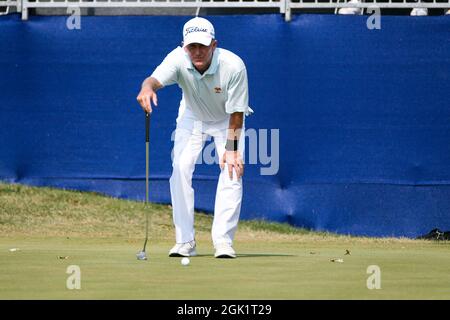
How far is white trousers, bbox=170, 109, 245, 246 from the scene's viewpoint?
1049 cm

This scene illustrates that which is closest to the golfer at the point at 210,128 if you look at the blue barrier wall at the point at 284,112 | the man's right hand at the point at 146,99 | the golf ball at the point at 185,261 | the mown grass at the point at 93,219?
the man's right hand at the point at 146,99

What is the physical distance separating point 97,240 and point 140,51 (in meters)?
2.97

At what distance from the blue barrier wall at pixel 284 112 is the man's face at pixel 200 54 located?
480 cm

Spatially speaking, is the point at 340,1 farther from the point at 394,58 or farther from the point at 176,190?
the point at 176,190

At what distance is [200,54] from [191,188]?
3.77ft

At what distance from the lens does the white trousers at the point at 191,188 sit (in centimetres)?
1049

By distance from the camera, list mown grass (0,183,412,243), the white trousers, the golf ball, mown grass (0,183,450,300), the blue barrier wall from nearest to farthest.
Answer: mown grass (0,183,450,300)
the golf ball
the white trousers
mown grass (0,183,412,243)
the blue barrier wall

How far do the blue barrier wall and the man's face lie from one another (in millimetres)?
4797

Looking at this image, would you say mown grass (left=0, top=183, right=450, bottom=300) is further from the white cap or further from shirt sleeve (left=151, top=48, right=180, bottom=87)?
the white cap

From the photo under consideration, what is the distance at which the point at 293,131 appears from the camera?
1526 cm

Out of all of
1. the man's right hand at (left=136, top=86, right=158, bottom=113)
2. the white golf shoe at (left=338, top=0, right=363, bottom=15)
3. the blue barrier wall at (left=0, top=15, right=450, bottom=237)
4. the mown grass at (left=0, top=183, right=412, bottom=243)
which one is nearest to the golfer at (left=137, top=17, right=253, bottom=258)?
the man's right hand at (left=136, top=86, right=158, bottom=113)

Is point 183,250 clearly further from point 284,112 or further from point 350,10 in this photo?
point 350,10

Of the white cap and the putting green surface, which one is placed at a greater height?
the white cap

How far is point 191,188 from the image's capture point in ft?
34.6
